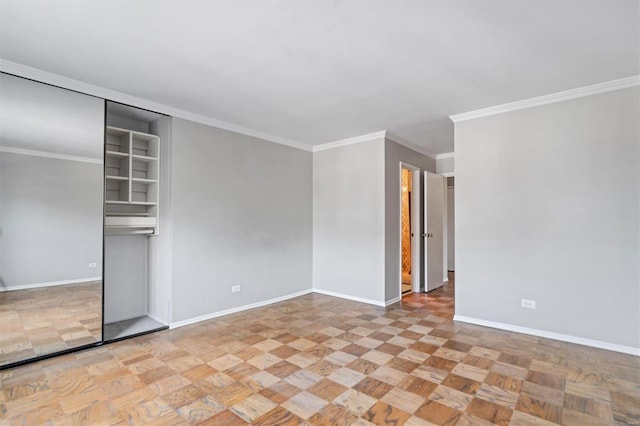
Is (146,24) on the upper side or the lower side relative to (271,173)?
upper

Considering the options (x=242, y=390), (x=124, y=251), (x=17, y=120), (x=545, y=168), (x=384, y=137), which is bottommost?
(x=242, y=390)

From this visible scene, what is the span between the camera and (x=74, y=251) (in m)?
3.17

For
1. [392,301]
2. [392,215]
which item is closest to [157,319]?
[392,301]

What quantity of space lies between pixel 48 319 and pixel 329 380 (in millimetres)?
2773

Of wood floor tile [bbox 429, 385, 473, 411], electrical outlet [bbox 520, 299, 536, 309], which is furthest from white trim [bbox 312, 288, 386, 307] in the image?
wood floor tile [bbox 429, 385, 473, 411]

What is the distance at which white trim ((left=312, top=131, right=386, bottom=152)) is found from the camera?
4.95m

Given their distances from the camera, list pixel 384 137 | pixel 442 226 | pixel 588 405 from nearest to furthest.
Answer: pixel 588 405, pixel 384 137, pixel 442 226

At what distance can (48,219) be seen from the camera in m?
3.01

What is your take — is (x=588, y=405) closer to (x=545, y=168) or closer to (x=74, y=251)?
(x=545, y=168)

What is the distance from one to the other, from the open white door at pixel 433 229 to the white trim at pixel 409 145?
0.47m

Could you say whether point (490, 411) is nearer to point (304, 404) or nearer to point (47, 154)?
point (304, 404)

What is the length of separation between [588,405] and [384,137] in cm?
380

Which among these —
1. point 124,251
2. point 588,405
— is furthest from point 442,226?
point 124,251

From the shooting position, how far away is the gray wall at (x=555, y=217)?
10.3ft
